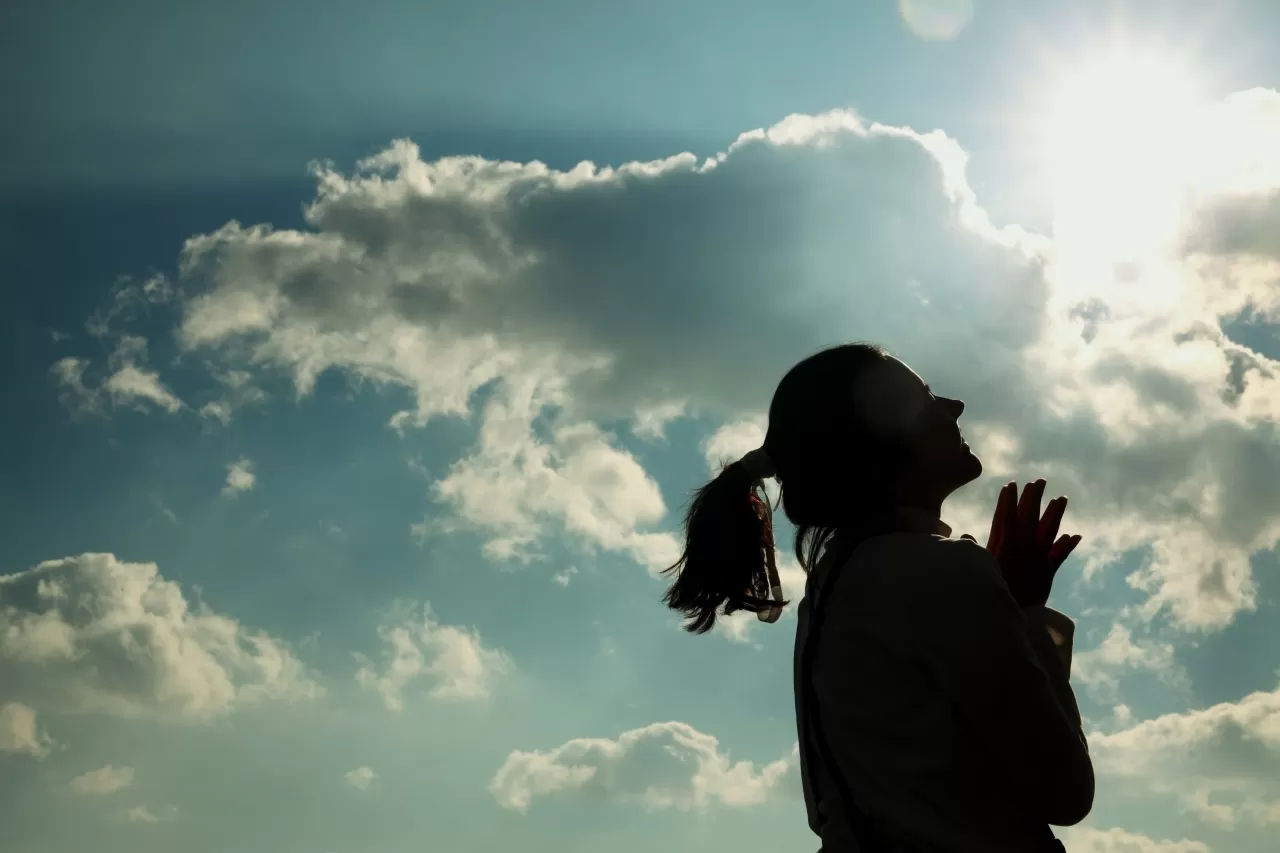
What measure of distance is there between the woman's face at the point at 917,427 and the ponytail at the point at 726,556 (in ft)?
2.65

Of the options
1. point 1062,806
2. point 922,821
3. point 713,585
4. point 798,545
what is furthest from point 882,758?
point 713,585

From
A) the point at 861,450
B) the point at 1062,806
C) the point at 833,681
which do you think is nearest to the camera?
the point at 1062,806

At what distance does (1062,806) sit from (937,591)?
2.65 feet

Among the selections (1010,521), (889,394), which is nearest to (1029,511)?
(1010,521)

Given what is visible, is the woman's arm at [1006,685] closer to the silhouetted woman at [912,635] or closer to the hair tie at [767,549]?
the silhouetted woman at [912,635]

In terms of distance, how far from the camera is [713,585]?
5.40m

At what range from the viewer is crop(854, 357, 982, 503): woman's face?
184 inches

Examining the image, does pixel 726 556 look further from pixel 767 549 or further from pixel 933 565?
pixel 933 565

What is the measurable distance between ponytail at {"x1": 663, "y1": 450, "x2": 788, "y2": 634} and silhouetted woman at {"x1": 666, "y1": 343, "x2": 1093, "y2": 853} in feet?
0.78

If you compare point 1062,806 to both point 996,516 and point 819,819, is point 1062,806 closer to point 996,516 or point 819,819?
point 819,819

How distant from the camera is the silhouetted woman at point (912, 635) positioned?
380cm

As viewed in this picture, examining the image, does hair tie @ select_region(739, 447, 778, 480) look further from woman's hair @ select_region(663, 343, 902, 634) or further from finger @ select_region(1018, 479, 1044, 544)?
finger @ select_region(1018, 479, 1044, 544)

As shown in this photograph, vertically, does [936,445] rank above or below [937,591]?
above

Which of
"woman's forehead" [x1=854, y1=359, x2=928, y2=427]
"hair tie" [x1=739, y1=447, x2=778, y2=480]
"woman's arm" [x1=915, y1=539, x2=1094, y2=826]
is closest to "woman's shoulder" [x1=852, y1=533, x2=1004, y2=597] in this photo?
"woman's arm" [x1=915, y1=539, x2=1094, y2=826]
